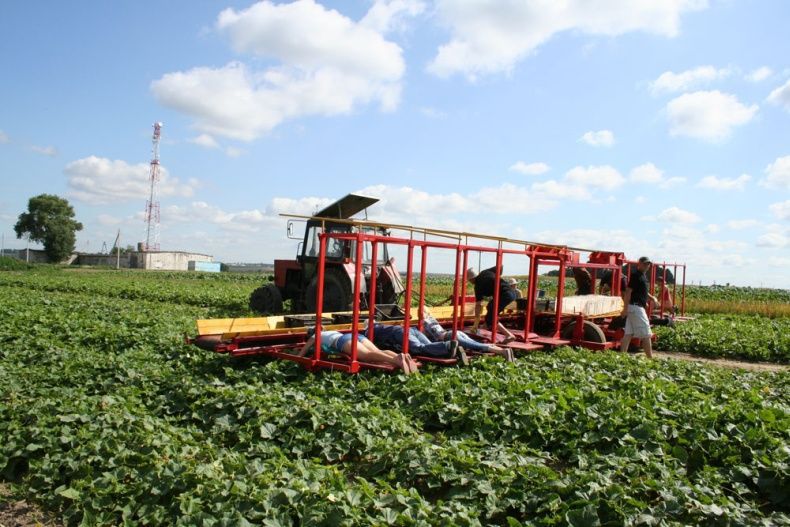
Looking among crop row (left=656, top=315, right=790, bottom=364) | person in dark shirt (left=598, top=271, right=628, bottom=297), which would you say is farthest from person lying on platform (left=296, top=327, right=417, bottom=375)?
crop row (left=656, top=315, right=790, bottom=364)

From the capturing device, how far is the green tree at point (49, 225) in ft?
233

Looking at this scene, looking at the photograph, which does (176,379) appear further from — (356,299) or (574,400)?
(574,400)

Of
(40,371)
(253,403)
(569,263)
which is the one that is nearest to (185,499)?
(253,403)

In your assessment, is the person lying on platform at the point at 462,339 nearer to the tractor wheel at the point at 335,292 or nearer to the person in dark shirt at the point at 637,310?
the person in dark shirt at the point at 637,310

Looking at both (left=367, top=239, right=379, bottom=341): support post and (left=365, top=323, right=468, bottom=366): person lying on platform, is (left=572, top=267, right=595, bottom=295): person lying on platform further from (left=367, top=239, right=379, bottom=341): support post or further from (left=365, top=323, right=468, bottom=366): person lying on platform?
(left=367, top=239, right=379, bottom=341): support post

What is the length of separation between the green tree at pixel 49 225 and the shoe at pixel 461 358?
75.1 metres

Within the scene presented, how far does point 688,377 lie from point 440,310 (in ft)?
16.4

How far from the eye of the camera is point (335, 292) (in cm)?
1238

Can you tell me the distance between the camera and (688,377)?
773 cm

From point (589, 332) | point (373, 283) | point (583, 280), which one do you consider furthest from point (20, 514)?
point (583, 280)

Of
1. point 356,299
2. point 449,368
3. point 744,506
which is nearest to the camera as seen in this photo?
point 744,506

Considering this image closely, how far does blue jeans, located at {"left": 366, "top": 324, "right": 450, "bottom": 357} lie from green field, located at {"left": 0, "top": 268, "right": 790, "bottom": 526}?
13.3 inches

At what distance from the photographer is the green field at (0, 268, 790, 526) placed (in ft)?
12.8

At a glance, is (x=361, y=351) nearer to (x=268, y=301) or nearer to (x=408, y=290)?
(x=408, y=290)
